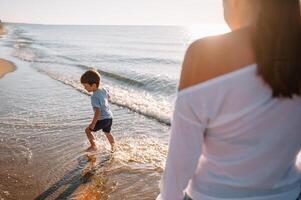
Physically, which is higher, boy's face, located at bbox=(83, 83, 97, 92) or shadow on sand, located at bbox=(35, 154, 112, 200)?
boy's face, located at bbox=(83, 83, 97, 92)

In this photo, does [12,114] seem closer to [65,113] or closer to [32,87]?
[65,113]

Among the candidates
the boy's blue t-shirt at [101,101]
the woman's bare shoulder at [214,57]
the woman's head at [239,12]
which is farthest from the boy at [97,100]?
the woman's bare shoulder at [214,57]

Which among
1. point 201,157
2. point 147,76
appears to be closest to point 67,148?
point 201,157

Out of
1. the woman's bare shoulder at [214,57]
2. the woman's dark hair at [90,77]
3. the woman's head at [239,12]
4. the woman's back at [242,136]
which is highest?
the woman's head at [239,12]

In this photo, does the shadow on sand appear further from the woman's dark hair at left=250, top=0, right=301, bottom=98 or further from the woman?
the woman's dark hair at left=250, top=0, right=301, bottom=98

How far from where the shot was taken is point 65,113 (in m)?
10.4

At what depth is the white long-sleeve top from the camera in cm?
124

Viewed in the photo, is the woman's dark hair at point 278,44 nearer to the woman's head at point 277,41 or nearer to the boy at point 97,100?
the woman's head at point 277,41

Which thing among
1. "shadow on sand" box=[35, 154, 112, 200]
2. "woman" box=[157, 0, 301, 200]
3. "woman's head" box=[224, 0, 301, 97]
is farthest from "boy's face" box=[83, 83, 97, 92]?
"woman's head" box=[224, 0, 301, 97]

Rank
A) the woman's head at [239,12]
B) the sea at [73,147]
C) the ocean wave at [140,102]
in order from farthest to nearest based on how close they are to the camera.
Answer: the ocean wave at [140,102] → the sea at [73,147] → the woman's head at [239,12]

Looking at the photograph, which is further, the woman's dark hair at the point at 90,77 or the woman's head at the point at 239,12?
the woman's dark hair at the point at 90,77

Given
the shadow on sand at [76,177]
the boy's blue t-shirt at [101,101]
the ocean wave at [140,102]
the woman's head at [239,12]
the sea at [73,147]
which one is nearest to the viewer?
the woman's head at [239,12]

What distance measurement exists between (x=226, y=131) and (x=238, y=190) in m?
0.25

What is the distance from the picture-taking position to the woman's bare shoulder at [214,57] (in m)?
1.20
